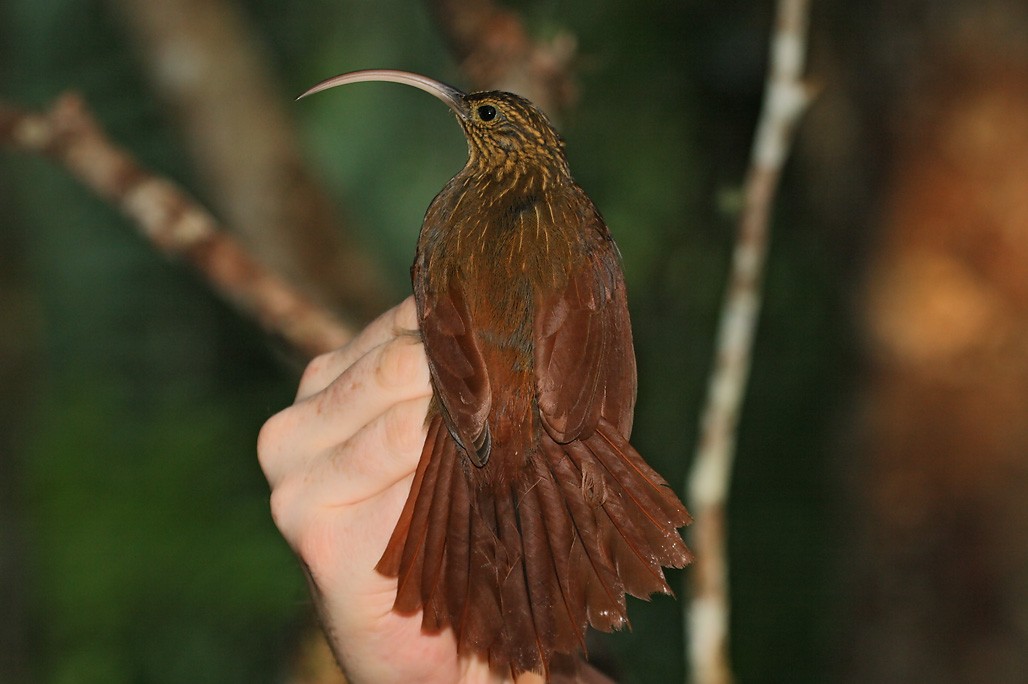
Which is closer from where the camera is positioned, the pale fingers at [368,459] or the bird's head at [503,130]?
the pale fingers at [368,459]

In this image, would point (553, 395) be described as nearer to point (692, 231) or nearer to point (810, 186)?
point (810, 186)

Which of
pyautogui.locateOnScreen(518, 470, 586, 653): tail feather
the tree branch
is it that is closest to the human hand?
pyautogui.locateOnScreen(518, 470, 586, 653): tail feather

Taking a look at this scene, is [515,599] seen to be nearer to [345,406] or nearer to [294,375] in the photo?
[345,406]

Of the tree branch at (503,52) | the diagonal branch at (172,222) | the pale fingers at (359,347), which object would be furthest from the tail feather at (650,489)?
the tree branch at (503,52)

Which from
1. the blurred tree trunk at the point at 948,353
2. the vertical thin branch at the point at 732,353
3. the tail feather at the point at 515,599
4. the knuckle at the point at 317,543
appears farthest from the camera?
the blurred tree trunk at the point at 948,353

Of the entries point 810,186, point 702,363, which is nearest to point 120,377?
point 702,363

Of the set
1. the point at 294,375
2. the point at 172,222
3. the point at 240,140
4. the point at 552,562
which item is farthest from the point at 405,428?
the point at 294,375

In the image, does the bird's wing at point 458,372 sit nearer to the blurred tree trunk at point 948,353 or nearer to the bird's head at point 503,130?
the bird's head at point 503,130
